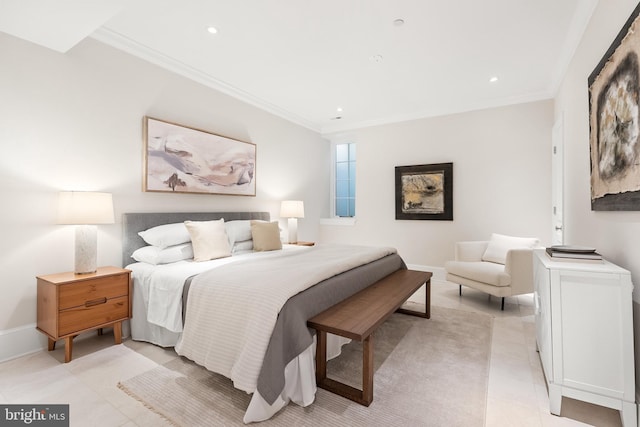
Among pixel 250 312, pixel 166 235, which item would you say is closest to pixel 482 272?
→ pixel 250 312

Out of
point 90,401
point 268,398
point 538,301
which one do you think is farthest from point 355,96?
point 90,401

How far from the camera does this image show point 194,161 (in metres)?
3.48

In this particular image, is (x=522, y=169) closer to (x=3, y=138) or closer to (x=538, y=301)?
(x=538, y=301)

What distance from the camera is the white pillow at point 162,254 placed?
266cm

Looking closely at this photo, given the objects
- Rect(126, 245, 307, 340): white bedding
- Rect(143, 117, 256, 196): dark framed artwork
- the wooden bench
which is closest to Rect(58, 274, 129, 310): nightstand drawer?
Rect(126, 245, 307, 340): white bedding

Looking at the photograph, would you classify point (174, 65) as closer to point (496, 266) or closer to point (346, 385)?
point (346, 385)

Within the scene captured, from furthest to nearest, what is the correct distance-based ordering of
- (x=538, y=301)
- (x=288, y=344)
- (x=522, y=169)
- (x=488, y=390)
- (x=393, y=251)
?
1. (x=522, y=169)
2. (x=393, y=251)
3. (x=538, y=301)
4. (x=488, y=390)
5. (x=288, y=344)

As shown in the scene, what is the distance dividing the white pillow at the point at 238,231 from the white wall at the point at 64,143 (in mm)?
472

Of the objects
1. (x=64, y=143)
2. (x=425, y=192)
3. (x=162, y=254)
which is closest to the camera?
(x=64, y=143)

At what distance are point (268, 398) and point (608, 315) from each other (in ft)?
6.03

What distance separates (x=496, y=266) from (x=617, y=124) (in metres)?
2.20

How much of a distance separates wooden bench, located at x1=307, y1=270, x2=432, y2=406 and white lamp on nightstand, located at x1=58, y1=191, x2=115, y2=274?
1.91m

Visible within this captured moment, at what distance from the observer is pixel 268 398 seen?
5.09 ft

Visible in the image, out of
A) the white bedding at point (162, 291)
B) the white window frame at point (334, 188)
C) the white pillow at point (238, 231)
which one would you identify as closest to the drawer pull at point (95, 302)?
the white bedding at point (162, 291)
